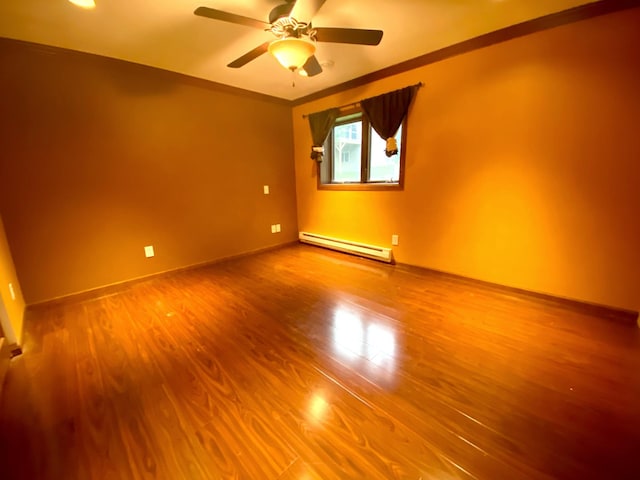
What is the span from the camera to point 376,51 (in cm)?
260

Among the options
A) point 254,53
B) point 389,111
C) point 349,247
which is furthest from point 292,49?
point 349,247

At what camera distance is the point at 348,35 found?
1.74m

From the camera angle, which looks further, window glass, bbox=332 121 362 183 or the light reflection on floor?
window glass, bbox=332 121 362 183

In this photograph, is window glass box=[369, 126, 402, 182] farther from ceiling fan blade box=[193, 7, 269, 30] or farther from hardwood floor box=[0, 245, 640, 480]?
ceiling fan blade box=[193, 7, 269, 30]

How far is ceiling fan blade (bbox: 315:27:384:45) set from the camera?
1.69 metres

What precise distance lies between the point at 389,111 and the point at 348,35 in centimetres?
144

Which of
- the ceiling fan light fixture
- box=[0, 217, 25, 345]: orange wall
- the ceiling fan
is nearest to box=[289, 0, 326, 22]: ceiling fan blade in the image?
the ceiling fan

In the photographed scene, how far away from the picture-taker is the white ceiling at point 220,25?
187 cm

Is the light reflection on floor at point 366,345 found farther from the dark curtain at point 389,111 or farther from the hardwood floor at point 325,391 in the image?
the dark curtain at point 389,111

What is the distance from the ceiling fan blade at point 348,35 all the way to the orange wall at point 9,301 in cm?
276

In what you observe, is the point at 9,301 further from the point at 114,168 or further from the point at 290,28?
the point at 290,28

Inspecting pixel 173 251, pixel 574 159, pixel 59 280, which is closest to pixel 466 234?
pixel 574 159

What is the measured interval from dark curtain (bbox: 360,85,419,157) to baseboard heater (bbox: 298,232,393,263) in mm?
1217

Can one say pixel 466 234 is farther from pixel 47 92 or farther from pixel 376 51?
pixel 47 92
